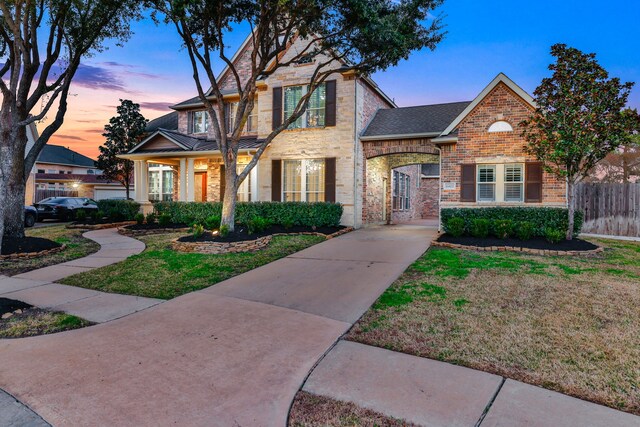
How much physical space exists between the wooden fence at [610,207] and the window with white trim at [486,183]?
10.8 feet

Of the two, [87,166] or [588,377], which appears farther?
[87,166]

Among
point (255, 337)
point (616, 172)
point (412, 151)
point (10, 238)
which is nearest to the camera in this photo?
point (255, 337)

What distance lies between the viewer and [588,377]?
309cm

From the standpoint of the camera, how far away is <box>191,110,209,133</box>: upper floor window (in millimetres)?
18281

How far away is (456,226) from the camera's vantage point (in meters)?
10.9

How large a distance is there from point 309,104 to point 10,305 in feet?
40.6

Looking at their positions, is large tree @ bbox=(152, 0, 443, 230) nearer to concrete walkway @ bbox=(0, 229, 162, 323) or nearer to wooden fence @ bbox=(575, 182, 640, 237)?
concrete walkway @ bbox=(0, 229, 162, 323)

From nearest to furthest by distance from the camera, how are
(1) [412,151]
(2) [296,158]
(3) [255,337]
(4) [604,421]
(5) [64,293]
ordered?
(4) [604,421] → (3) [255,337] → (5) [64,293] → (1) [412,151] → (2) [296,158]

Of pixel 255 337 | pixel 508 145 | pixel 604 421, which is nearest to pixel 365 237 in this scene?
pixel 508 145

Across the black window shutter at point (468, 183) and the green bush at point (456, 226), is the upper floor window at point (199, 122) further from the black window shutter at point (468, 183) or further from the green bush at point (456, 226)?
the green bush at point (456, 226)

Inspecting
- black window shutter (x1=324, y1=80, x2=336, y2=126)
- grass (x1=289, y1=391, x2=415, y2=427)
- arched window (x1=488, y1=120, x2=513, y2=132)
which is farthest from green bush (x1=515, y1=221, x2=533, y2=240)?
grass (x1=289, y1=391, x2=415, y2=427)

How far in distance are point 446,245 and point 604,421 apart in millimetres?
7745

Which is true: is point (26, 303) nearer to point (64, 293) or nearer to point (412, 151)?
point (64, 293)

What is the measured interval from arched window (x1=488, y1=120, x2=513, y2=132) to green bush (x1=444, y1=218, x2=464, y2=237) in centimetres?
365
